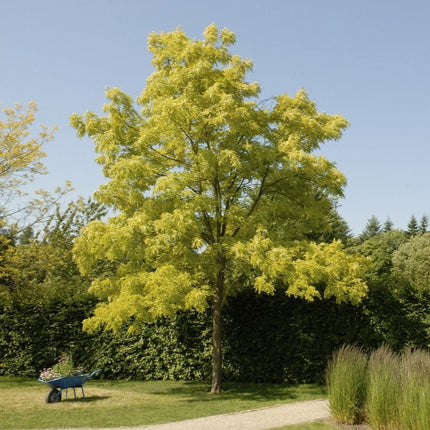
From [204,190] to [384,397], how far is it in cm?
690

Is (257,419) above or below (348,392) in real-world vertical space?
→ below

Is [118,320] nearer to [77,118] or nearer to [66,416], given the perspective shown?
[66,416]

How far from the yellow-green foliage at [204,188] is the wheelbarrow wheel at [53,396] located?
1933 mm

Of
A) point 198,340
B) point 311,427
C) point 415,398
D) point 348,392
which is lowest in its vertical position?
point 311,427

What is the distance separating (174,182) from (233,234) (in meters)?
2.88

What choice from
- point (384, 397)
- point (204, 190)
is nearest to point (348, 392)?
point (384, 397)

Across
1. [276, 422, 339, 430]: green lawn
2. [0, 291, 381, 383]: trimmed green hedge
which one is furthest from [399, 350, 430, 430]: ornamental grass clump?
[0, 291, 381, 383]: trimmed green hedge

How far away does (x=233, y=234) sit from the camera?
1277cm

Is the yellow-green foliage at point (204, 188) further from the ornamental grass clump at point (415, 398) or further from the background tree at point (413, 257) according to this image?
the background tree at point (413, 257)

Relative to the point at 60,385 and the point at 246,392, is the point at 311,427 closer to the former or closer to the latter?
the point at 246,392

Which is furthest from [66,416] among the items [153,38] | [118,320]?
[153,38]

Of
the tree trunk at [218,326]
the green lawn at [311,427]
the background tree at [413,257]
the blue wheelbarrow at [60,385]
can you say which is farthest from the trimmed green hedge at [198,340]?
the background tree at [413,257]

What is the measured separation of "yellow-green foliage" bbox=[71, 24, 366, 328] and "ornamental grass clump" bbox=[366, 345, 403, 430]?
267 cm

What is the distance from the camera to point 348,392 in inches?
323
